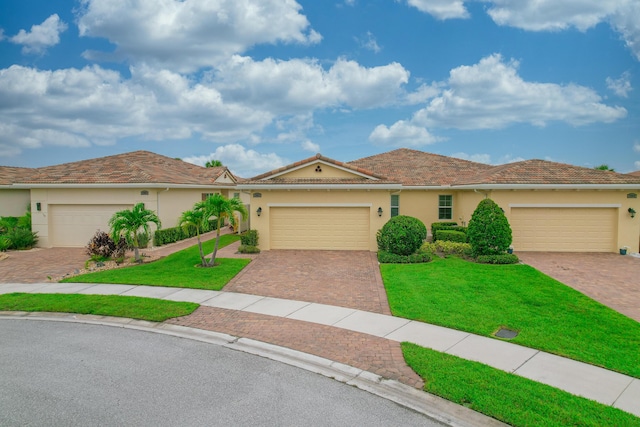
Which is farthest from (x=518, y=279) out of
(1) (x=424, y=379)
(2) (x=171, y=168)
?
(2) (x=171, y=168)

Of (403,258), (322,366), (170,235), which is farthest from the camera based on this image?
(170,235)

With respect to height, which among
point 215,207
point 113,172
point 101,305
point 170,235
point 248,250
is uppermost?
point 113,172

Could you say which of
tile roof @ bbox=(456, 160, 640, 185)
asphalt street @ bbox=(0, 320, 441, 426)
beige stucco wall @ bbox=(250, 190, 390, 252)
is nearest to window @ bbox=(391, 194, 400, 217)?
tile roof @ bbox=(456, 160, 640, 185)

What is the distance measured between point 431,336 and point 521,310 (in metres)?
3.09

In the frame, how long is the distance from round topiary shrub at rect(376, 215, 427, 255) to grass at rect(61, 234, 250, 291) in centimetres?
563

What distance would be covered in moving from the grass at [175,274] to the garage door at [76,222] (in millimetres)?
5930

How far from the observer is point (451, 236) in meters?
18.7

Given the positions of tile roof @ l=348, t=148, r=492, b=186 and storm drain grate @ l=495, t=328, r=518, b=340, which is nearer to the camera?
storm drain grate @ l=495, t=328, r=518, b=340

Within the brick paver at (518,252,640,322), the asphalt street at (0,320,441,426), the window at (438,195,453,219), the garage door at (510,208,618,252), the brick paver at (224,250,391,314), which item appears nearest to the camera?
the asphalt street at (0,320,441,426)

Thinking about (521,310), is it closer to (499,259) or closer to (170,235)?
(499,259)

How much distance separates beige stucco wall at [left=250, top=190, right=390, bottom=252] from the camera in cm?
1842

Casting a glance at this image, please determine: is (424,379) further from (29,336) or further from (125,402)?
(29,336)

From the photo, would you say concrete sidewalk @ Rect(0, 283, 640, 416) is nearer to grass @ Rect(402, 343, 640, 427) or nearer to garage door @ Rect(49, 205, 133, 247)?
grass @ Rect(402, 343, 640, 427)

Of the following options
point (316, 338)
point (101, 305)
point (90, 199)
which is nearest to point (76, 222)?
point (90, 199)
